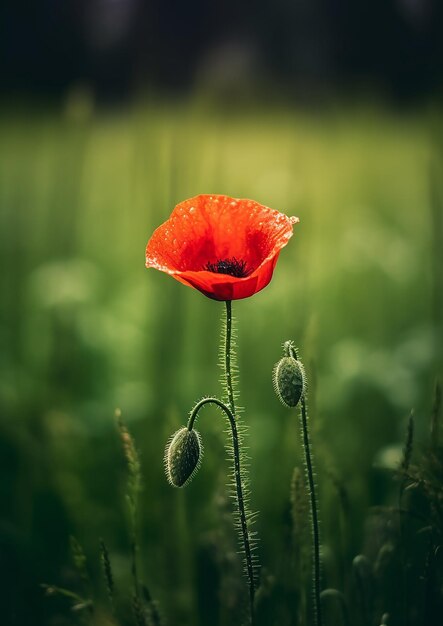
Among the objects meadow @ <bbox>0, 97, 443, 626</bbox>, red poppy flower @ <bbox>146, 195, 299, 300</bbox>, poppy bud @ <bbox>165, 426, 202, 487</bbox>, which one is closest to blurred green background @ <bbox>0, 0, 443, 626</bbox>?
meadow @ <bbox>0, 97, 443, 626</bbox>

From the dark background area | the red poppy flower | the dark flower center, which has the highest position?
the dark background area

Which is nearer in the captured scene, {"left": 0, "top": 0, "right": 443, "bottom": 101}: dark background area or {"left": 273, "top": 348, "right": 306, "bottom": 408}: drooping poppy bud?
{"left": 273, "top": 348, "right": 306, "bottom": 408}: drooping poppy bud

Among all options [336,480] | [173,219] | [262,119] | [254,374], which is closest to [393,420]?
[254,374]

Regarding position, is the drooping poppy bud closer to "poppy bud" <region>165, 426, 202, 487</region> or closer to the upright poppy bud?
the upright poppy bud

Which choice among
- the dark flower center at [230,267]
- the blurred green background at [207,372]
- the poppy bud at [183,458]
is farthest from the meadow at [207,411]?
the dark flower center at [230,267]

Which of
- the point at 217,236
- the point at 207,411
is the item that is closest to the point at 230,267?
the point at 217,236

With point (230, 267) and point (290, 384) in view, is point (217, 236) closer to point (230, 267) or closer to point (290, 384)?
point (230, 267)
